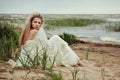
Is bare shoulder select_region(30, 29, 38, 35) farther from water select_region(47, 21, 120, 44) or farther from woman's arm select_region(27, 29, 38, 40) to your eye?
water select_region(47, 21, 120, 44)

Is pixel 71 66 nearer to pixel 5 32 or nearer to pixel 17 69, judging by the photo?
pixel 17 69

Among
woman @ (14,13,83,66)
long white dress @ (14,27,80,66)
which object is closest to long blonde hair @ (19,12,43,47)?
woman @ (14,13,83,66)

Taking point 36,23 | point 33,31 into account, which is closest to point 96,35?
point 36,23

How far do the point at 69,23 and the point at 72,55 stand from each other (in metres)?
21.2

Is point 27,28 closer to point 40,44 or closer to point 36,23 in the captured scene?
point 36,23

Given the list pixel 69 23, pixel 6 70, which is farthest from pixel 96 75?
pixel 69 23

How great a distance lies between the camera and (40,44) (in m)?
6.16

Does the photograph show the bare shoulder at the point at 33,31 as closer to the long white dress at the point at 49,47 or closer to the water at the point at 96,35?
the long white dress at the point at 49,47

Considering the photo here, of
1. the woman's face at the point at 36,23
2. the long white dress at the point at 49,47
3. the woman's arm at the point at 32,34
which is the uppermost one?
the woman's face at the point at 36,23

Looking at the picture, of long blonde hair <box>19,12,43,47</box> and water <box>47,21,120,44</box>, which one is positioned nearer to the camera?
long blonde hair <box>19,12,43,47</box>

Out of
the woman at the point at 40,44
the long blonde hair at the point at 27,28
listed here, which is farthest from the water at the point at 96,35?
the long blonde hair at the point at 27,28

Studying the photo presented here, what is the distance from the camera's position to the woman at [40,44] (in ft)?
20.1

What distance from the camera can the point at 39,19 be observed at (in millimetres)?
6219

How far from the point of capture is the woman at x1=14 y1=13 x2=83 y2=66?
20.1ft
